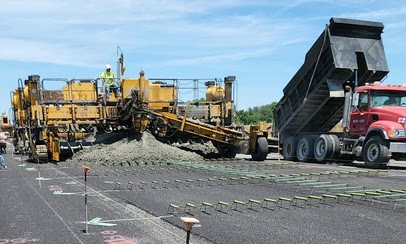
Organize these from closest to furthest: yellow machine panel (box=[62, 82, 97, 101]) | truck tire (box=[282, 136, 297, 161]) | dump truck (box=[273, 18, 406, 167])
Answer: dump truck (box=[273, 18, 406, 167]) → yellow machine panel (box=[62, 82, 97, 101]) → truck tire (box=[282, 136, 297, 161])

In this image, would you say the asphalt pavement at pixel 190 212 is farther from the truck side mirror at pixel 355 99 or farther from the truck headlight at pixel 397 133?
the truck side mirror at pixel 355 99

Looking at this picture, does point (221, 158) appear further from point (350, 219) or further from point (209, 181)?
point (350, 219)

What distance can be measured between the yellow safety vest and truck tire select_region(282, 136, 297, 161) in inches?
279

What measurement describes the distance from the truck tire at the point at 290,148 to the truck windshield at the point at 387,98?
12.8ft

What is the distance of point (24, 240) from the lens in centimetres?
552

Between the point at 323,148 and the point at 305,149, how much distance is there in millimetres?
1015

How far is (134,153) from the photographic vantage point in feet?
48.7

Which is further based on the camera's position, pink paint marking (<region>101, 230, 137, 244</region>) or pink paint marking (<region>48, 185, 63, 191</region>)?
pink paint marking (<region>48, 185, 63, 191</region>)

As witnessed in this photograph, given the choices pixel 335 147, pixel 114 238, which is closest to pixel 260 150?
pixel 335 147

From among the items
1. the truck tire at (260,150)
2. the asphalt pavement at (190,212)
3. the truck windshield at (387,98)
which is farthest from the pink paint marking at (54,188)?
the truck windshield at (387,98)

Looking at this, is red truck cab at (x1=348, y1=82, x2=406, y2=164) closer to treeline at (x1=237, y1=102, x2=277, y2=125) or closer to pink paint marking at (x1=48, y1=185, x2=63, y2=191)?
pink paint marking at (x1=48, y1=185, x2=63, y2=191)

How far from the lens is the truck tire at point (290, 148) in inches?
693

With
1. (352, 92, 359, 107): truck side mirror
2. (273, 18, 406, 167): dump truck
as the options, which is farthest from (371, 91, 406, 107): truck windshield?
(352, 92, 359, 107): truck side mirror

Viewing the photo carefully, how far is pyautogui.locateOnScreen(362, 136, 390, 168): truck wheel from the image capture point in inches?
525
